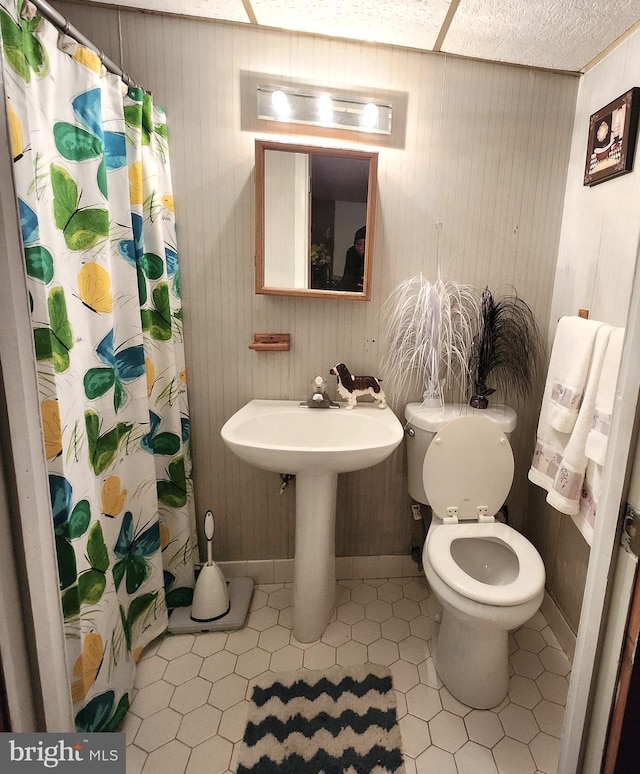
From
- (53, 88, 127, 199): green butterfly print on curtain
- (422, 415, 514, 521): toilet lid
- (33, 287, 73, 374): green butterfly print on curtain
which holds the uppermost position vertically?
(53, 88, 127, 199): green butterfly print on curtain

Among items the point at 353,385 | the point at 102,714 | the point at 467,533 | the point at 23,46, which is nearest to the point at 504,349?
the point at 353,385

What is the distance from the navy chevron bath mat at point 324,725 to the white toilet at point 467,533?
0.28 m

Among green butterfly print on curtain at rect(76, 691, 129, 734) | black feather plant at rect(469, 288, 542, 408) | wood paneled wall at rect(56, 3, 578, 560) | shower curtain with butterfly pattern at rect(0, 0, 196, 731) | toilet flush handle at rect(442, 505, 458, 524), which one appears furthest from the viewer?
black feather plant at rect(469, 288, 542, 408)

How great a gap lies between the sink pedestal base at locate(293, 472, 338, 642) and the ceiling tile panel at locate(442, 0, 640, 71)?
5.34 ft

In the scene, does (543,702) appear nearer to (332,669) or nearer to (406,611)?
(406,611)

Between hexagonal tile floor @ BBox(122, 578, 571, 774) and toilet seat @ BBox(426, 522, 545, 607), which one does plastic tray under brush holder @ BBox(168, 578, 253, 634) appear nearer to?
hexagonal tile floor @ BBox(122, 578, 571, 774)

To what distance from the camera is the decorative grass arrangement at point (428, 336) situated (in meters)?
1.70

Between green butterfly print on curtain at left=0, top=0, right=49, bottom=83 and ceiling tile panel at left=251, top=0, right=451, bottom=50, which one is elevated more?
ceiling tile panel at left=251, top=0, right=451, bottom=50

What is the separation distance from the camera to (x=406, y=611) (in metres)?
1.86

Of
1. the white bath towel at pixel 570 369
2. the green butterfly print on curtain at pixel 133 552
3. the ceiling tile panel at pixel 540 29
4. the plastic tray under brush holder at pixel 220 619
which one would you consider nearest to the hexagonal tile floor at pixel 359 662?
the plastic tray under brush holder at pixel 220 619

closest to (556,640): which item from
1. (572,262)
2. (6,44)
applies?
(572,262)

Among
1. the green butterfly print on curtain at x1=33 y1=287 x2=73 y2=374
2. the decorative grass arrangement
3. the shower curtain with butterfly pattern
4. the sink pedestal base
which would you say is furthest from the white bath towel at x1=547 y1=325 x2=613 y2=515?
the green butterfly print on curtain at x1=33 y1=287 x2=73 y2=374

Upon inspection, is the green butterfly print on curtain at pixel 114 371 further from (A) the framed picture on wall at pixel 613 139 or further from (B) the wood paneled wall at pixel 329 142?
(A) the framed picture on wall at pixel 613 139

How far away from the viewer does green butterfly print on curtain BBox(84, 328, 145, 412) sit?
1229 mm
